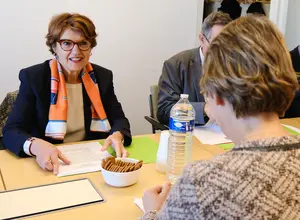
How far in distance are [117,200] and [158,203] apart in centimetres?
21

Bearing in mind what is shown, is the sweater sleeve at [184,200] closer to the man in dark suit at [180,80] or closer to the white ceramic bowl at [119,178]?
the white ceramic bowl at [119,178]

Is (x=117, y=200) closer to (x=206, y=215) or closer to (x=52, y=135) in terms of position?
(x=206, y=215)

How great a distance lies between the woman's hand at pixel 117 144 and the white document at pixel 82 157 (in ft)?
0.14

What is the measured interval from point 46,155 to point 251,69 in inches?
38.0

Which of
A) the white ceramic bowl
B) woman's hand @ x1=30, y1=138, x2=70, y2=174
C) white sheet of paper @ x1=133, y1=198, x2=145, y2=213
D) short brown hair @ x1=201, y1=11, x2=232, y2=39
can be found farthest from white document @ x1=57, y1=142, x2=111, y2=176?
short brown hair @ x1=201, y1=11, x2=232, y2=39

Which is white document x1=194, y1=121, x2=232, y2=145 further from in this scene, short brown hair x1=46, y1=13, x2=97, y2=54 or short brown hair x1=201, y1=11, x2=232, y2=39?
short brown hair x1=46, y1=13, x2=97, y2=54

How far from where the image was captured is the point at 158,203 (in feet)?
3.59

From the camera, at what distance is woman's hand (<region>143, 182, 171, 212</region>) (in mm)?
1099

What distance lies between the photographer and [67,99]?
1910 millimetres

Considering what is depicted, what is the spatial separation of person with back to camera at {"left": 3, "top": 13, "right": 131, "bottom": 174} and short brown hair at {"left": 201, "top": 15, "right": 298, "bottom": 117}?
84cm

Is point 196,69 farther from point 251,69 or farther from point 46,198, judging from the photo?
point 251,69

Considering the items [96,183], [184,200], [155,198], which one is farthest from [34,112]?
[184,200]

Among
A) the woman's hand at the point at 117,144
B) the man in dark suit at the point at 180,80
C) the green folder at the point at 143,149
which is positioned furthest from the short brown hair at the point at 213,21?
the woman's hand at the point at 117,144

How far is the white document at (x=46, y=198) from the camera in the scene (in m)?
1.15
